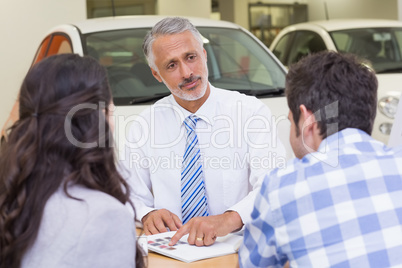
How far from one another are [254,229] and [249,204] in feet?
2.38

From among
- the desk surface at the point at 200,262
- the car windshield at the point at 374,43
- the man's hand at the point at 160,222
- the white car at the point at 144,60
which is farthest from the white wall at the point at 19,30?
the desk surface at the point at 200,262

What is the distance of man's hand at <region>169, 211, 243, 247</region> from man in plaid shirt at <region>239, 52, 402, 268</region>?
0.46 metres

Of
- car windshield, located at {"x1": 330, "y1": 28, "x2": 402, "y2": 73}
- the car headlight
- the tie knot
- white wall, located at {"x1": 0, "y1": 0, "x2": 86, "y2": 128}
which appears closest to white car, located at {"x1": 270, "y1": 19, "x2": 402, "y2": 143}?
car windshield, located at {"x1": 330, "y1": 28, "x2": 402, "y2": 73}

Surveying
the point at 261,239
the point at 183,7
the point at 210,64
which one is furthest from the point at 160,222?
the point at 183,7

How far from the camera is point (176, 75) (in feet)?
9.64

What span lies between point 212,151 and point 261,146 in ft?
0.68

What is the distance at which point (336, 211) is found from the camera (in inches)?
67.5

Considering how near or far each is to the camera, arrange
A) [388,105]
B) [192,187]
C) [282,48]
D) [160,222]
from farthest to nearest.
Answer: [282,48], [388,105], [192,187], [160,222]

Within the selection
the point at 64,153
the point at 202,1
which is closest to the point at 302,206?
the point at 64,153

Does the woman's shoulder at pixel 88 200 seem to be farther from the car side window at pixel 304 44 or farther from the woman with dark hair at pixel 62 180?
the car side window at pixel 304 44

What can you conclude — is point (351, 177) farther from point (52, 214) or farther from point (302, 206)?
point (52, 214)

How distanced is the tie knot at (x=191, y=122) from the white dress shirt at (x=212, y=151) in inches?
0.9

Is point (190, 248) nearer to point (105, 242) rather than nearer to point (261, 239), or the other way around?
point (261, 239)

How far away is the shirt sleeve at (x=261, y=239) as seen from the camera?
69.1 inches
